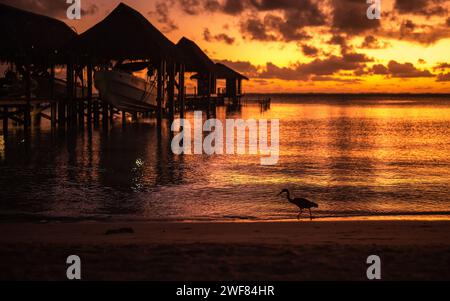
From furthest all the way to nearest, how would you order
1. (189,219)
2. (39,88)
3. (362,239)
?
(39,88)
(189,219)
(362,239)

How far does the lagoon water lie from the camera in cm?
1083

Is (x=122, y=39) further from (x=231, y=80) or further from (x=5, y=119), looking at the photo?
(x=231, y=80)

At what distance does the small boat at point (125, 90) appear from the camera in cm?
3294

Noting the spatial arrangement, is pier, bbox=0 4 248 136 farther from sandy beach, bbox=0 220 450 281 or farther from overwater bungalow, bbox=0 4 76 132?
sandy beach, bbox=0 220 450 281

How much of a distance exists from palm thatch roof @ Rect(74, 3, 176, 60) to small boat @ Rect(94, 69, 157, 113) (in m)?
2.19

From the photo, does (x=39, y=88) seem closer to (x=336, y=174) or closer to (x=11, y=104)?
(x=11, y=104)

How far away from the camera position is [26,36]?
27.7 metres

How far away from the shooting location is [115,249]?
6.26 meters

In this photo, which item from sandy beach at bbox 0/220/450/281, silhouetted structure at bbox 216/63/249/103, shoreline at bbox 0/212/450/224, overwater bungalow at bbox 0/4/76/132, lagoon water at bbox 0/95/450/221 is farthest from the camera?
silhouetted structure at bbox 216/63/249/103

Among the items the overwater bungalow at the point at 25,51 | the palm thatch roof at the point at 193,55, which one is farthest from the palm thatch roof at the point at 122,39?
the palm thatch roof at the point at 193,55

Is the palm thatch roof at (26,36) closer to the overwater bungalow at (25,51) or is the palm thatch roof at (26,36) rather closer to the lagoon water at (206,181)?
the overwater bungalow at (25,51)

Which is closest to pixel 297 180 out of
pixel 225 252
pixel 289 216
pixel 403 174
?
pixel 403 174

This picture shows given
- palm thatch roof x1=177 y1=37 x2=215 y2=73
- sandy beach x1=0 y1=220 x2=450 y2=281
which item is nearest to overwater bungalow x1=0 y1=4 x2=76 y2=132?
palm thatch roof x1=177 y1=37 x2=215 y2=73

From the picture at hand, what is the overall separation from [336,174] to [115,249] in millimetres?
11104
